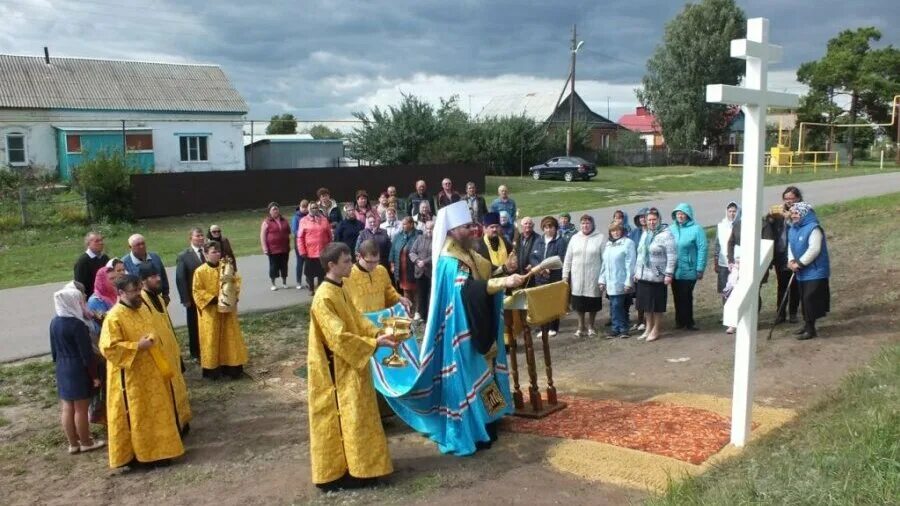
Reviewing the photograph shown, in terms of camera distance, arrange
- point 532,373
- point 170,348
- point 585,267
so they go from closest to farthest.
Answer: point 532,373
point 170,348
point 585,267

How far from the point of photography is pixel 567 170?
39375 mm

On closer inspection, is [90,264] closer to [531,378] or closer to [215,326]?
[215,326]

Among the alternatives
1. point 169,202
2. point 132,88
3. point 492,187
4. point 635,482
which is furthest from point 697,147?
point 635,482

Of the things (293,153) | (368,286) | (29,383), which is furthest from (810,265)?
(293,153)

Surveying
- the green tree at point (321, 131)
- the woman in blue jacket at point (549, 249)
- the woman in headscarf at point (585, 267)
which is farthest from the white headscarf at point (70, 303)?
the green tree at point (321, 131)

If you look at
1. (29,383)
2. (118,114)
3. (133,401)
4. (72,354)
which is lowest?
(29,383)

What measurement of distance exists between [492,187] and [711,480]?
3094cm

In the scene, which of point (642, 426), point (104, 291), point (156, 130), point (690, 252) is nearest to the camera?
point (642, 426)

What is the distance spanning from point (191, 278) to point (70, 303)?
2670mm

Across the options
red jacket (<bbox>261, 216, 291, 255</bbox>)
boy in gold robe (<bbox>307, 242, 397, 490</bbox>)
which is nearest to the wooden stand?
boy in gold robe (<bbox>307, 242, 397, 490</bbox>)

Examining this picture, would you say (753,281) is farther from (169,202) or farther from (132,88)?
(132,88)

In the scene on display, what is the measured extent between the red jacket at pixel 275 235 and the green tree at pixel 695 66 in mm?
46167

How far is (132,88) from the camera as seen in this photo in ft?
135

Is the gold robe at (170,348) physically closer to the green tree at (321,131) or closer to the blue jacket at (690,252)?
the blue jacket at (690,252)
